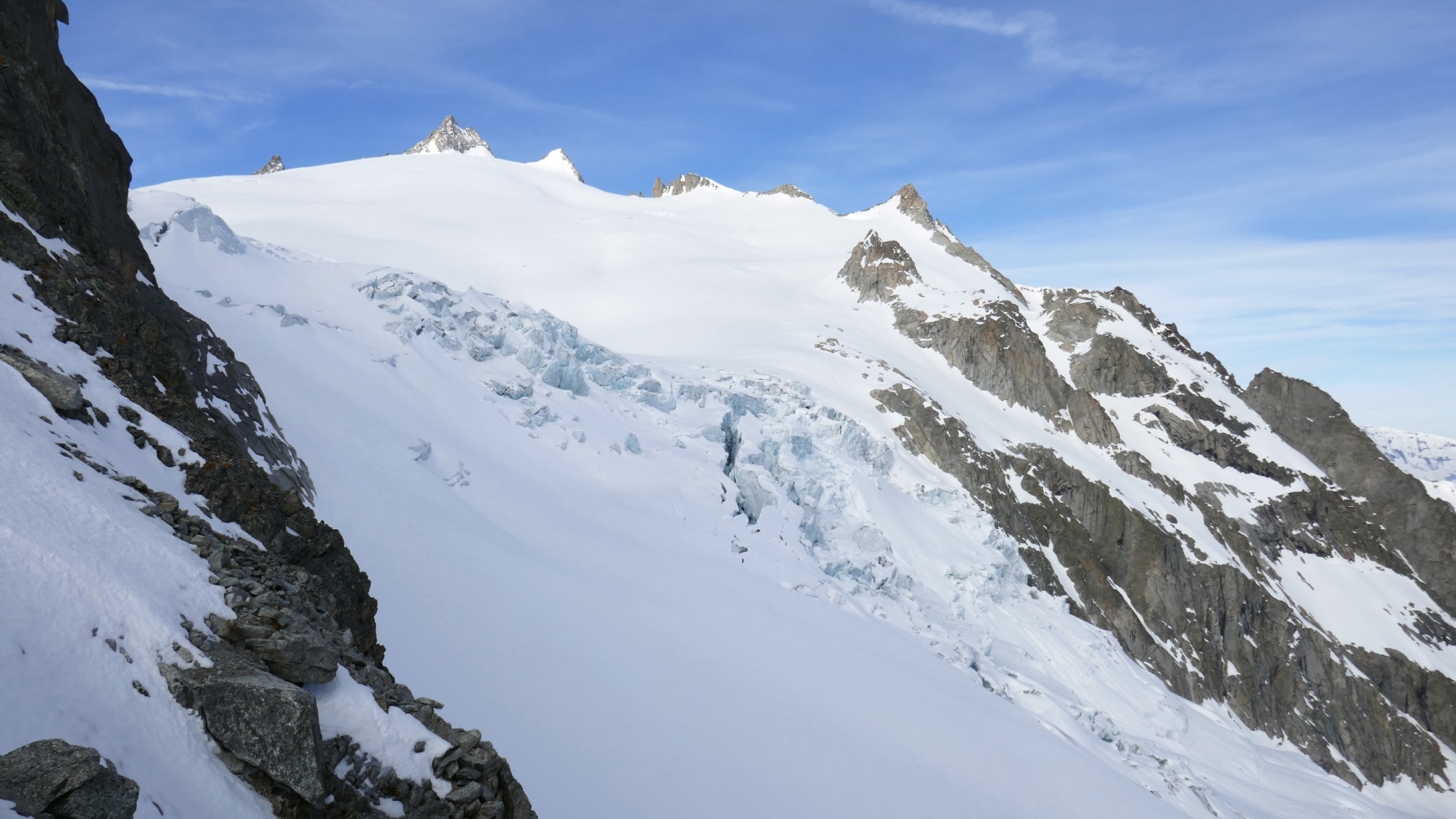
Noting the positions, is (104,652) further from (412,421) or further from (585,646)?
(412,421)

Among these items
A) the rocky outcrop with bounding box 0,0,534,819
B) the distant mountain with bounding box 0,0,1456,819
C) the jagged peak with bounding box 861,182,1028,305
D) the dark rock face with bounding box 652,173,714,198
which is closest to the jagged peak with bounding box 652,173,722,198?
the dark rock face with bounding box 652,173,714,198

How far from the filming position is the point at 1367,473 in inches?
3172

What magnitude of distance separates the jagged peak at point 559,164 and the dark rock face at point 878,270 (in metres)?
67.6

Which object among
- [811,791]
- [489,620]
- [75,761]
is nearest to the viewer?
[75,761]

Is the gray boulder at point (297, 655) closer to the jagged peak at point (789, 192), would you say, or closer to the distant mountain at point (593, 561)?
the distant mountain at point (593, 561)

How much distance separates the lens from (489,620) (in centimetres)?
1381

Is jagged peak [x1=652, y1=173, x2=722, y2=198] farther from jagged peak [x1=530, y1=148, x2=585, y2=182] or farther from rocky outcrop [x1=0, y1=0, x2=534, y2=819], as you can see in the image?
rocky outcrop [x1=0, y1=0, x2=534, y2=819]

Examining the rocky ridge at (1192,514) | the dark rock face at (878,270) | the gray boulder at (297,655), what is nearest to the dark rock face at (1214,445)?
the rocky ridge at (1192,514)

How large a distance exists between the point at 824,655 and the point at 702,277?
186 feet

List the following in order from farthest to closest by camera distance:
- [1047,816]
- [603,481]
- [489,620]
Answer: [603,481]
[1047,816]
[489,620]

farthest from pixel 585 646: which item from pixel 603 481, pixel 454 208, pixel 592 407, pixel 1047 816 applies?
pixel 454 208

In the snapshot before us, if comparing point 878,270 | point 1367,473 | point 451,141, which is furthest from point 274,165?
point 1367,473

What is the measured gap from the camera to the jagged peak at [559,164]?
5069 inches

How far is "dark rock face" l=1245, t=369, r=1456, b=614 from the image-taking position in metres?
75.6
